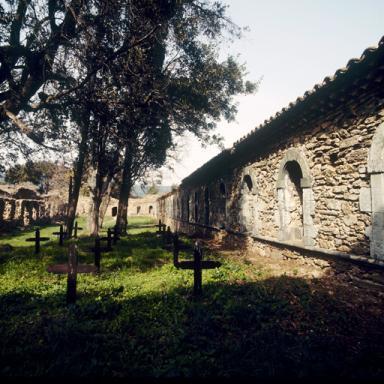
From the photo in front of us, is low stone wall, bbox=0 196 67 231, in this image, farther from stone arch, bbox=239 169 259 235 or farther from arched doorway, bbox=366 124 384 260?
arched doorway, bbox=366 124 384 260

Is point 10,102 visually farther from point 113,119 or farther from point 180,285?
point 180,285

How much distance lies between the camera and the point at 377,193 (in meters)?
5.25

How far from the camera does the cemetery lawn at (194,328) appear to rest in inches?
124

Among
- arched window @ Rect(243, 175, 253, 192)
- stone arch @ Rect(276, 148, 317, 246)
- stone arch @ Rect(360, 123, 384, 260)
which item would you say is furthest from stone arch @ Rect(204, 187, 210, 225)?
stone arch @ Rect(360, 123, 384, 260)

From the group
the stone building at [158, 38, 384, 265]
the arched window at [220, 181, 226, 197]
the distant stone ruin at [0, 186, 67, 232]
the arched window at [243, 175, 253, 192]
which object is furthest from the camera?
the distant stone ruin at [0, 186, 67, 232]

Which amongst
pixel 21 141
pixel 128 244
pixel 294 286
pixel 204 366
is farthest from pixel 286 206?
pixel 21 141

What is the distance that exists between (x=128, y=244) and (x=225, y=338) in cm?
940

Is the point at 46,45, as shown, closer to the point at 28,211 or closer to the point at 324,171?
the point at 324,171

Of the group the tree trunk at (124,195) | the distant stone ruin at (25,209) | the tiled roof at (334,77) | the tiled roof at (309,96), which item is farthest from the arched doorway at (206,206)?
the distant stone ruin at (25,209)

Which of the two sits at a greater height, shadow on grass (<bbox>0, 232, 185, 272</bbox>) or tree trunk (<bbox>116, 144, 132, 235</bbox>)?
tree trunk (<bbox>116, 144, 132, 235</bbox>)

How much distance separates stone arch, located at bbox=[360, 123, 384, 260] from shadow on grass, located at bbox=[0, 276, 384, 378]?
128cm

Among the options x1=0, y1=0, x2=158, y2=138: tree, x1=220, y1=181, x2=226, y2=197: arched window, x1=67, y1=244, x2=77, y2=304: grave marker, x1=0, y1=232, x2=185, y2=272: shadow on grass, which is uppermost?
x1=0, y1=0, x2=158, y2=138: tree

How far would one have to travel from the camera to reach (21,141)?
12477 mm

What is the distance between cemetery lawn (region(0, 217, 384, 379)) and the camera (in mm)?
3146
